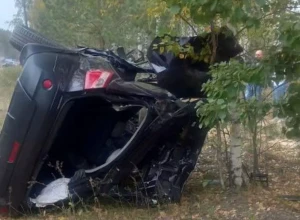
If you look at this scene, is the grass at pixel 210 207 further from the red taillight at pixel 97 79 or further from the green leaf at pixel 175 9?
the green leaf at pixel 175 9

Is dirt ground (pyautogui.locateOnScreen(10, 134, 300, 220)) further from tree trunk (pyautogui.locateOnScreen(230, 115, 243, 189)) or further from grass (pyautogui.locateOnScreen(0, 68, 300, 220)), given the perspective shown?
tree trunk (pyautogui.locateOnScreen(230, 115, 243, 189))

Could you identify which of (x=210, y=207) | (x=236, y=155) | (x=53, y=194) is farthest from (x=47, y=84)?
(x=236, y=155)

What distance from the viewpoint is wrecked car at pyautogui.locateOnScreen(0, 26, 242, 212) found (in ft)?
16.3

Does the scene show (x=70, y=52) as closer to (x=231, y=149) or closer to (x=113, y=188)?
(x=113, y=188)

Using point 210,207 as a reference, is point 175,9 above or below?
above

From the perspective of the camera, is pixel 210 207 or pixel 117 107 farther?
pixel 117 107

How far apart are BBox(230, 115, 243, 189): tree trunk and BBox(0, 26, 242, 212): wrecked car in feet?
1.01

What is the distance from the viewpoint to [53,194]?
5.32 metres

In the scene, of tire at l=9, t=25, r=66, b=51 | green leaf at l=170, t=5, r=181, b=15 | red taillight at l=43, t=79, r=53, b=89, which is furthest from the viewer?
tire at l=9, t=25, r=66, b=51

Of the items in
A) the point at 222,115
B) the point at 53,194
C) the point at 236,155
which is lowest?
the point at 53,194

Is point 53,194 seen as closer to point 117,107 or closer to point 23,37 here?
point 117,107

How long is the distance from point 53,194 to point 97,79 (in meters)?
1.25

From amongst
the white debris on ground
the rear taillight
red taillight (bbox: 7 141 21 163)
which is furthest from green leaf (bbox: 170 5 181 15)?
the rear taillight

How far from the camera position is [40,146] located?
5.00m
